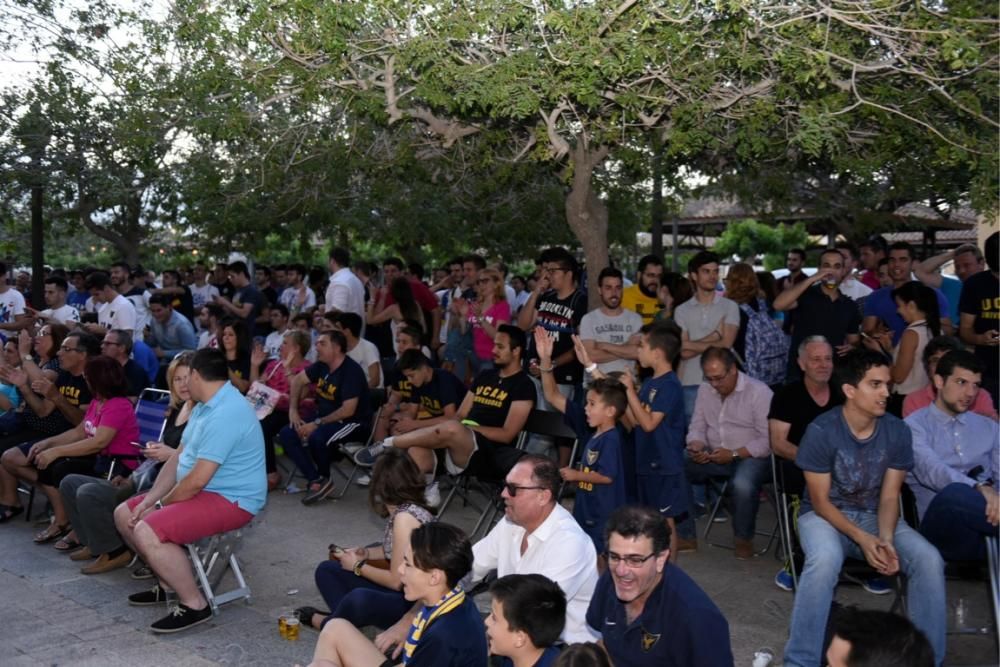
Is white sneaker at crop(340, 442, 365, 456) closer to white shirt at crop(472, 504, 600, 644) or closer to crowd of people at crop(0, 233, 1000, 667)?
crowd of people at crop(0, 233, 1000, 667)

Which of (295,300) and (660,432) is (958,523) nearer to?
(660,432)

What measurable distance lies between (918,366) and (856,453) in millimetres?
2723

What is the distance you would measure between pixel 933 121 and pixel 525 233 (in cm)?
1022

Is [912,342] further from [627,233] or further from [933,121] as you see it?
[627,233]

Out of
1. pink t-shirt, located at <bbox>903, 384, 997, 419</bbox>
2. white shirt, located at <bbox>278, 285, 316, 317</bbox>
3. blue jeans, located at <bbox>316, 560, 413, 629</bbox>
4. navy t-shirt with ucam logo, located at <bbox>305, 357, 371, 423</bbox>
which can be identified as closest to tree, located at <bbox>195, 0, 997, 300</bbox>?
pink t-shirt, located at <bbox>903, 384, 997, 419</bbox>

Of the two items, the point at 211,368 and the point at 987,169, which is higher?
the point at 987,169

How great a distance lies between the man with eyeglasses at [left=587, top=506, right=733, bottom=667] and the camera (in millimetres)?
3768

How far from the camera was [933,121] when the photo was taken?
755cm

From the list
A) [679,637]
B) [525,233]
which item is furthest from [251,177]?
[679,637]

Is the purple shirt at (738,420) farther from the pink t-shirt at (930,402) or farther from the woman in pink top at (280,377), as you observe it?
the woman in pink top at (280,377)

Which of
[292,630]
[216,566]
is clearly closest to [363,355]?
[216,566]

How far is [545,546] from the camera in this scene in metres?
4.71

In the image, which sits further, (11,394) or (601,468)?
(11,394)

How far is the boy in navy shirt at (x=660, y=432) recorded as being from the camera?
633 centimetres
